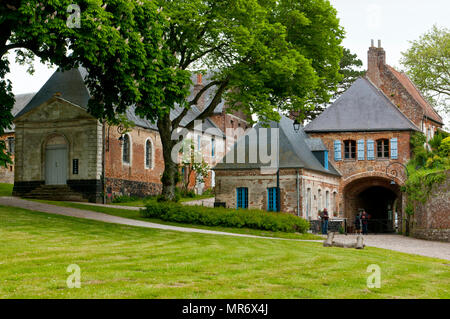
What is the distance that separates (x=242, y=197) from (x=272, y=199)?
1940 mm

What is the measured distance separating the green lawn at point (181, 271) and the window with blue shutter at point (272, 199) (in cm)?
1609

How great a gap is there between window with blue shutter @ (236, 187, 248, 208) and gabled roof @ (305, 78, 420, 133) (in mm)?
8476

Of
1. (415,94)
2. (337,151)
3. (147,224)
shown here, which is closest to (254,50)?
(147,224)

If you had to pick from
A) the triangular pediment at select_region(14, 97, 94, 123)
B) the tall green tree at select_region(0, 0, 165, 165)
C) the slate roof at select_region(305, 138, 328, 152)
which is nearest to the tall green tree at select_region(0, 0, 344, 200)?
the tall green tree at select_region(0, 0, 165, 165)

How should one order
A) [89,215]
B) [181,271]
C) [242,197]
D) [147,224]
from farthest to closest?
[242,197], [89,215], [147,224], [181,271]

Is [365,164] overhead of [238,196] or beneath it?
overhead

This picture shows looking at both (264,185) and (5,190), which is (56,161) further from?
(264,185)

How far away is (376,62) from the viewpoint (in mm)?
45469

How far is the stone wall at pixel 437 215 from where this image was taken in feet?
101

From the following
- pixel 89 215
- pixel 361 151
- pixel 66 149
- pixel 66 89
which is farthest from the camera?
pixel 361 151

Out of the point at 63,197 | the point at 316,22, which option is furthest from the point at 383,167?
the point at 63,197

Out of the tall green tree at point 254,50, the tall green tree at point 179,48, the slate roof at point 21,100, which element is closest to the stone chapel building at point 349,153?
the tall green tree at point 179,48

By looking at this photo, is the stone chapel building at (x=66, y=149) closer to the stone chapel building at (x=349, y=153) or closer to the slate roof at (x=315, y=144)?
the stone chapel building at (x=349, y=153)

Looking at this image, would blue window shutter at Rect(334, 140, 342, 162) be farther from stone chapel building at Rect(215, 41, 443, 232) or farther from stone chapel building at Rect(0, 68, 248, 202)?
stone chapel building at Rect(0, 68, 248, 202)
